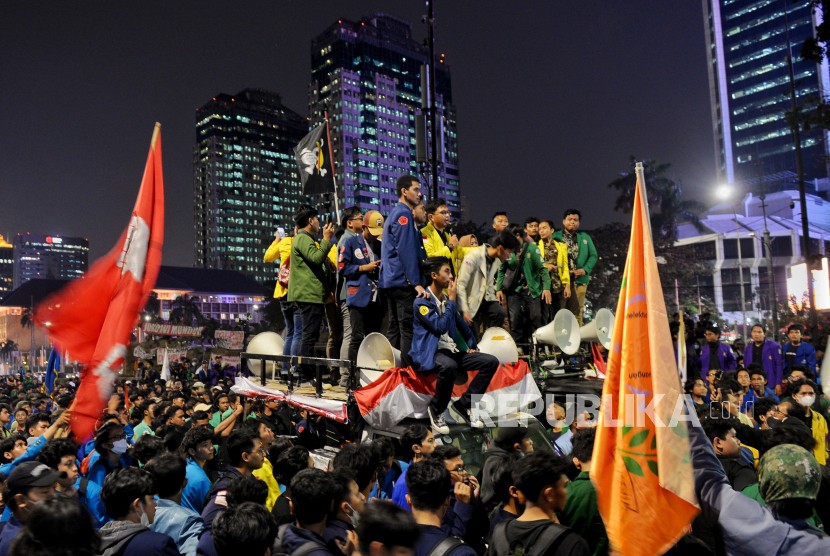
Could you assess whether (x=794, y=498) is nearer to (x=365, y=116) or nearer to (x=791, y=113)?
(x=791, y=113)

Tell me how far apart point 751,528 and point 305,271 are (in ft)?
22.2

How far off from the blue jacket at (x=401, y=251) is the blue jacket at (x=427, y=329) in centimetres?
50

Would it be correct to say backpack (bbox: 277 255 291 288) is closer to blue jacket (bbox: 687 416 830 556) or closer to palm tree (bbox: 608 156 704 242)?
blue jacket (bbox: 687 416 830 556)

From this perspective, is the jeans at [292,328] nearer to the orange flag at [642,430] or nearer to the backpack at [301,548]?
the backpack at [301,548]

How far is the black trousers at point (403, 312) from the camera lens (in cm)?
716

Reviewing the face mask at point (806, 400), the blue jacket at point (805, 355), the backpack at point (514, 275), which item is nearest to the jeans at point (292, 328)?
the backpack at point (514, 275)

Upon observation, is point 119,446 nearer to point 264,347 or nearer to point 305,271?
point 305,271

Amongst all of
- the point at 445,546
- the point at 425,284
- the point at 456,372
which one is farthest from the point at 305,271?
the point at 445,546

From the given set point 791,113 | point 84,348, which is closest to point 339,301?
point 84,348

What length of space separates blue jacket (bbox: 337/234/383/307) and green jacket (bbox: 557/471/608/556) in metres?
4.79

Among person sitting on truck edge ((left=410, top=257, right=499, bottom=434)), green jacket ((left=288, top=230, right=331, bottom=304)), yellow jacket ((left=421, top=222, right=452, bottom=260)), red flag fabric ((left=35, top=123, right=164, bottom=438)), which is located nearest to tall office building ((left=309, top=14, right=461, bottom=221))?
yellow jacket ((left=421, top=222, right=452, bottom=260))

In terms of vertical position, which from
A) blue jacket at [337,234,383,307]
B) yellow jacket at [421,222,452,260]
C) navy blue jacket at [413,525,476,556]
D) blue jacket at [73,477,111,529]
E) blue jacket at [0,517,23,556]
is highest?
yellow jacket at [421,222,452,260]

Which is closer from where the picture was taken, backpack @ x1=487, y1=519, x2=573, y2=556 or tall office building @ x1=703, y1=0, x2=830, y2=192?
backpack @ x1=487, y1=519, x2=573, y2=556

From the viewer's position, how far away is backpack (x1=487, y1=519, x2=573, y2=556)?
2.95 meters
